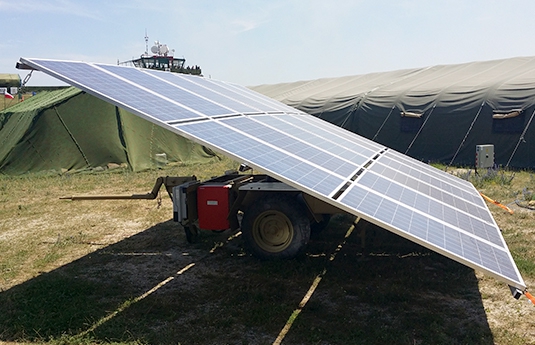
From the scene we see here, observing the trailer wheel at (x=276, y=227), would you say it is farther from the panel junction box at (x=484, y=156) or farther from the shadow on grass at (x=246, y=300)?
the panel junction box at (x=484, y=156)

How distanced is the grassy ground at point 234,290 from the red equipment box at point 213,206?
0.69m

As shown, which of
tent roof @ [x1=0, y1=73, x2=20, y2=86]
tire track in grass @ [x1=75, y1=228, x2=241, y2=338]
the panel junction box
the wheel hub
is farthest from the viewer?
tent roof @ [x1=0, y1=73, x2=20, y2=86]

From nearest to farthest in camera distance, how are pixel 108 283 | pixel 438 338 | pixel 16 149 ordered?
pixel 438 338 → pixel 108 283 → pixel 16 149

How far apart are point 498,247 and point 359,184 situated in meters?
1.81

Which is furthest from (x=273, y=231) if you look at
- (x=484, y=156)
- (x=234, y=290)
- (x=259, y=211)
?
(x=484, y=156)

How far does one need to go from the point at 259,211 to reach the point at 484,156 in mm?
11760

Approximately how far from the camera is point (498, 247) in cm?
540

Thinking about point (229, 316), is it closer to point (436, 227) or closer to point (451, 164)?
point (436, 227)

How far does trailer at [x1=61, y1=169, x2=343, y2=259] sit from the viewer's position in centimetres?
726

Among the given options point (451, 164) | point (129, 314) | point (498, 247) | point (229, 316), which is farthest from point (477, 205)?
point (451, 164)

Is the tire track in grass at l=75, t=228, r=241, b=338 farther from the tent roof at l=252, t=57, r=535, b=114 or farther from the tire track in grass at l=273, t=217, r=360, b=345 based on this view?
the tent roof at l=252, t=57, r=535, b=114

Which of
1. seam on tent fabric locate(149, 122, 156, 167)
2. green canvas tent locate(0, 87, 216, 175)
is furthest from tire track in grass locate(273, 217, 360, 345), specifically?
seam on tent fabric locate(149, 122, 156, 167)

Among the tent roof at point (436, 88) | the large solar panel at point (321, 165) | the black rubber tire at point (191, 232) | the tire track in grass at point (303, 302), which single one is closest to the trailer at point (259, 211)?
the black rubber tire at point (191, 232)

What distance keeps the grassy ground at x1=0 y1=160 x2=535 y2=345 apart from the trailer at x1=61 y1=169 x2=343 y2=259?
1.18ft
